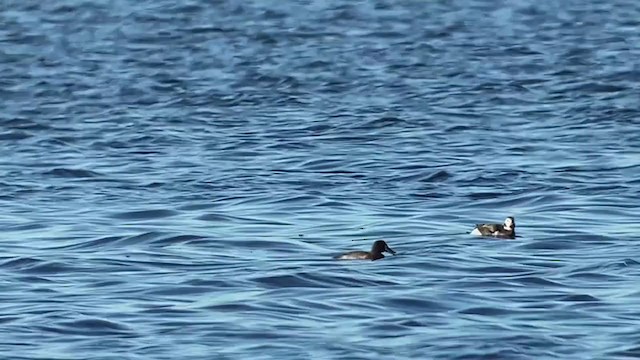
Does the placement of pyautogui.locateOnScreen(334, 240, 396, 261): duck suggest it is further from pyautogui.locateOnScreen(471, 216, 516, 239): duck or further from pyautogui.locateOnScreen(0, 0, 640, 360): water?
pyautogui.locateOnScreen(471, 216, 516, 239): duck

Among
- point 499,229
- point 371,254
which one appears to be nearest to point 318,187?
point 499,229

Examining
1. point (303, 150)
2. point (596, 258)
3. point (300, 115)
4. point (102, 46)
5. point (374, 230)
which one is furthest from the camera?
point (102, 46)

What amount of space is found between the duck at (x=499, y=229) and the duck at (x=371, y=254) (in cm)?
117

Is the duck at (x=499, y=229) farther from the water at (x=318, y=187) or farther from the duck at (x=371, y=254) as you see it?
the duck at (x=371, y=254)

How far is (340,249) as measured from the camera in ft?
59.6

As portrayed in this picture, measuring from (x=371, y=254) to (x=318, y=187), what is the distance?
425 centimetres

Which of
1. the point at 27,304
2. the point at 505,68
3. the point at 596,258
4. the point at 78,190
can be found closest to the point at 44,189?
the point at 78,190

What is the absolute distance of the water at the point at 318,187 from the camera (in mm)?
14898

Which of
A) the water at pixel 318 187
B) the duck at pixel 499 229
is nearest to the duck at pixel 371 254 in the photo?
the water at pixel 318 187

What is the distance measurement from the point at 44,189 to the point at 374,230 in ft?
15.2

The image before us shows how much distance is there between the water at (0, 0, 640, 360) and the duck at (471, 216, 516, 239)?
0.62 ft

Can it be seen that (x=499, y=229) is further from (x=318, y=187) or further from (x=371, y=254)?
(x=318, y=187)

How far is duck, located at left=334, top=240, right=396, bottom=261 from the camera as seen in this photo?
17.3m

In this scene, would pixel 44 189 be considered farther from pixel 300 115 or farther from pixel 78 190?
pixel 300 115
